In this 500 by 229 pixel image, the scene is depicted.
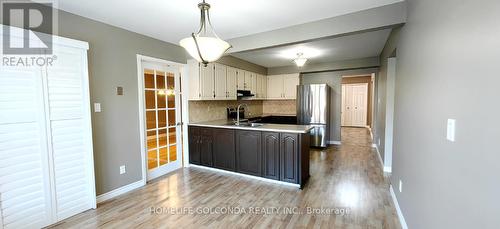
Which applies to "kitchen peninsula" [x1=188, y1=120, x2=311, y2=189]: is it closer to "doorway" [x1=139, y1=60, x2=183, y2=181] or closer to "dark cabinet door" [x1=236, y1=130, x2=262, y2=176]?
"dark cabinet door" [x1=236, y1=130, x2=262, y2=176]

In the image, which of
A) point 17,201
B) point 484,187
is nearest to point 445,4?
point 484,187

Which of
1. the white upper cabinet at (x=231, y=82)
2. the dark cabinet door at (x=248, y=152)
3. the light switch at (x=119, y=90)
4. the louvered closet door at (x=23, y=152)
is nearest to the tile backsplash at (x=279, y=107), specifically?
the white upper cabinet at (x=231, y=82)

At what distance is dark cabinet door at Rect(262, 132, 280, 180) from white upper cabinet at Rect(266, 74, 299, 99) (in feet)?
10.5

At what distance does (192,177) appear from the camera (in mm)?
3678

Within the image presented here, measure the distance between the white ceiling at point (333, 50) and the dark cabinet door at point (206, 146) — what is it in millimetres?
1564

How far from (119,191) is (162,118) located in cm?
131

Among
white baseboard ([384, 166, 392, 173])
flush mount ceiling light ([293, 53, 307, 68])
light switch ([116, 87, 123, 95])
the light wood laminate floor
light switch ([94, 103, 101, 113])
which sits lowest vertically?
the light wood laminate floor

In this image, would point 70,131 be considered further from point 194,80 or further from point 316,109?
point 316,109

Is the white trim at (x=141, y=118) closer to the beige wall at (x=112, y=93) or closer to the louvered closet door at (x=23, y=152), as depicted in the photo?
the beige wall at (x=112, y=93)

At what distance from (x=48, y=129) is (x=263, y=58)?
421 cm

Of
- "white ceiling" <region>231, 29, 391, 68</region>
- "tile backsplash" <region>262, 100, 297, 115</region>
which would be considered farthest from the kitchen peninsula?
"tile backsplash" <region>262, 100, 297, 115</region>

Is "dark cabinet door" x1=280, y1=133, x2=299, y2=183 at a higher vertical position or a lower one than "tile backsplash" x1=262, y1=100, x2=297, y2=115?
lower

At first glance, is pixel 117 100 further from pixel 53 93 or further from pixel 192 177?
pixel 192 177

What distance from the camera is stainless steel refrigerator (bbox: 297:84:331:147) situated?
18.1 ft
